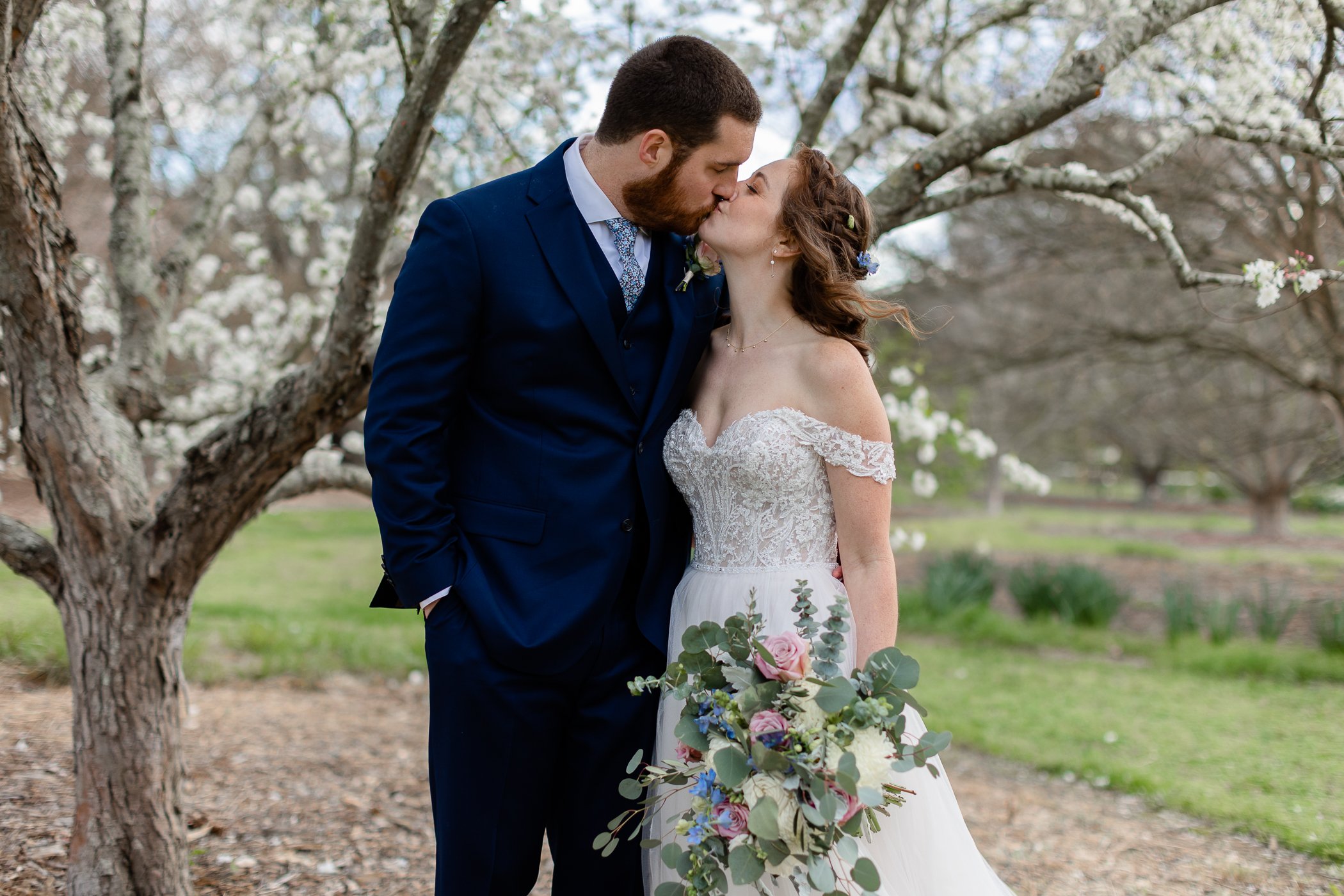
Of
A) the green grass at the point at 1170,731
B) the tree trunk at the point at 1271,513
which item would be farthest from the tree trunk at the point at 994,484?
the green grass at the point at 1170,731

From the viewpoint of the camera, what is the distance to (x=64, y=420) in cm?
255

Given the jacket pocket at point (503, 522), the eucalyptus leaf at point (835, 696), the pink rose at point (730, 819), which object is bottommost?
the pink rose at point (730, 819)

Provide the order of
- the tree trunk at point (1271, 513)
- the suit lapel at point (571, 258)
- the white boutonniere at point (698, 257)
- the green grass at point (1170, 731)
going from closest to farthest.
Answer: the suit lapel at point (571, 258)
the white boutonniere at point (698, 257)
the green grass at point (1170, 731)
the tree trunk at point (1271, 513)

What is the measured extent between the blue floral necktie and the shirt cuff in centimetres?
74

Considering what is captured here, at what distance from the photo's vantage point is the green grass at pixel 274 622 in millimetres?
5578

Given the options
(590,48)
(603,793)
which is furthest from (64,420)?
(590,48)

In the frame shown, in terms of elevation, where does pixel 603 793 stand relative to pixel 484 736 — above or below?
below

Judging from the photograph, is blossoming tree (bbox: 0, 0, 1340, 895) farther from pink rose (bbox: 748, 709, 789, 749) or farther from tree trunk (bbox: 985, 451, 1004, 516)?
tree trunk (bbox: 985, 451, 1004, 516)

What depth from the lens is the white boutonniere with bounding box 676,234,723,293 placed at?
2264 millimetres

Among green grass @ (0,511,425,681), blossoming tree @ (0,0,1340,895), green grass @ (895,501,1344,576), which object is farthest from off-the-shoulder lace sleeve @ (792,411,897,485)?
green grass @ (895,501,1344,576)

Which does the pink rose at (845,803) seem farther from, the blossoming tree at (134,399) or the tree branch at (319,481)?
the tree branch at (319,481)

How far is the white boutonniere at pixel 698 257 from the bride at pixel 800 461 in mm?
40

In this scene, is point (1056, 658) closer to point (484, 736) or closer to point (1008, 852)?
point (1008, 852)

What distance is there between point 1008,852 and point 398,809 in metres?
2.50
